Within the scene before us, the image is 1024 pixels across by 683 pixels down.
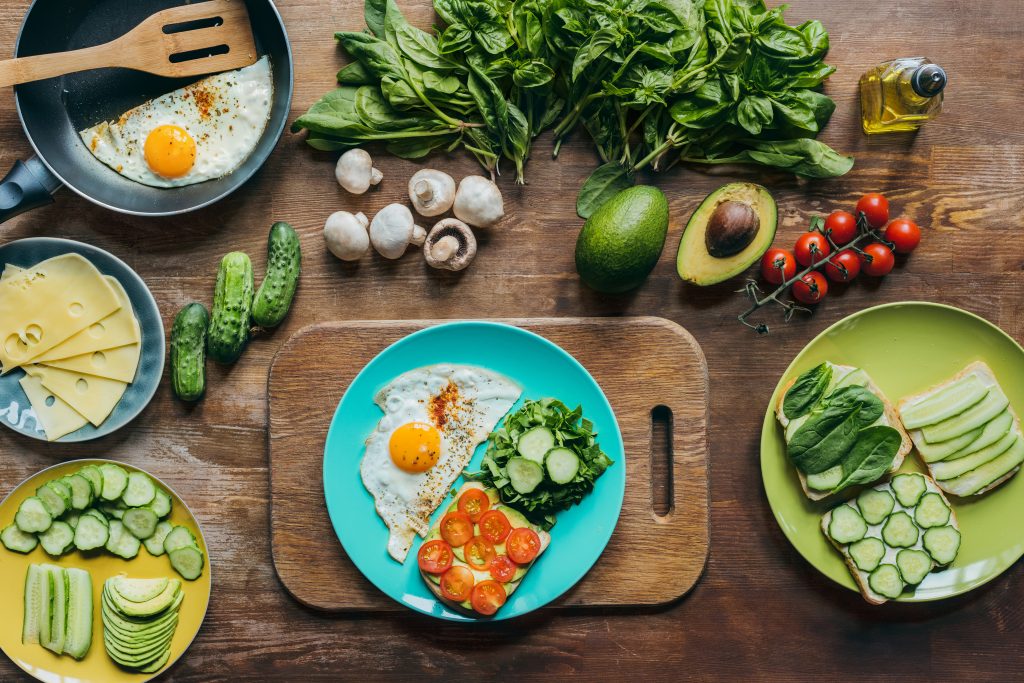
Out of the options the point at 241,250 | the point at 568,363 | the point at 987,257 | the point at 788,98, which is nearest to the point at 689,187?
the point at 788,98

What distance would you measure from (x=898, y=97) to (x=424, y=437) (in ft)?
6.78

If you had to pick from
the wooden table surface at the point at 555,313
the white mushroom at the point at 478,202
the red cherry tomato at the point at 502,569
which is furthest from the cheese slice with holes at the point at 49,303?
the red cherry tomato at the point at 502,569

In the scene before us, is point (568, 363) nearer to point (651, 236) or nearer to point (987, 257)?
point (651, 236)

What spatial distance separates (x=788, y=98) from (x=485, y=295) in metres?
1.25

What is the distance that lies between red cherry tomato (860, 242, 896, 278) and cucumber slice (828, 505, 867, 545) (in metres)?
0.86

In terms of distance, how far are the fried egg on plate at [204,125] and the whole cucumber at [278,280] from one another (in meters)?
0.32

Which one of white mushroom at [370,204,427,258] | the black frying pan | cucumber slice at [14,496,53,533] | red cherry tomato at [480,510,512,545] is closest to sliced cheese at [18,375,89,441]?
cucumber slice at [14,496,53,533]

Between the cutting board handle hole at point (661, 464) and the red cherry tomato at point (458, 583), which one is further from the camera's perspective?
the cutting board handle hole at point (661, 464)

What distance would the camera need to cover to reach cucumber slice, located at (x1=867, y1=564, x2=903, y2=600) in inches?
99.5

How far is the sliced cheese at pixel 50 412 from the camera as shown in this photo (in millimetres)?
2592

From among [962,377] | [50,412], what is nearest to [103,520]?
[50,412]

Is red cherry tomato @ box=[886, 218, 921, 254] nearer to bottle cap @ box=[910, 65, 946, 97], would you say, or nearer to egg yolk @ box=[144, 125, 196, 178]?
bottle cap @ box=[910, 65, 946, 97]

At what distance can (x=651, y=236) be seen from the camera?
7.59 ft

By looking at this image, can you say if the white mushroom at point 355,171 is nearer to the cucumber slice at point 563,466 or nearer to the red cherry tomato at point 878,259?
the cucumber slice at point 563,466
